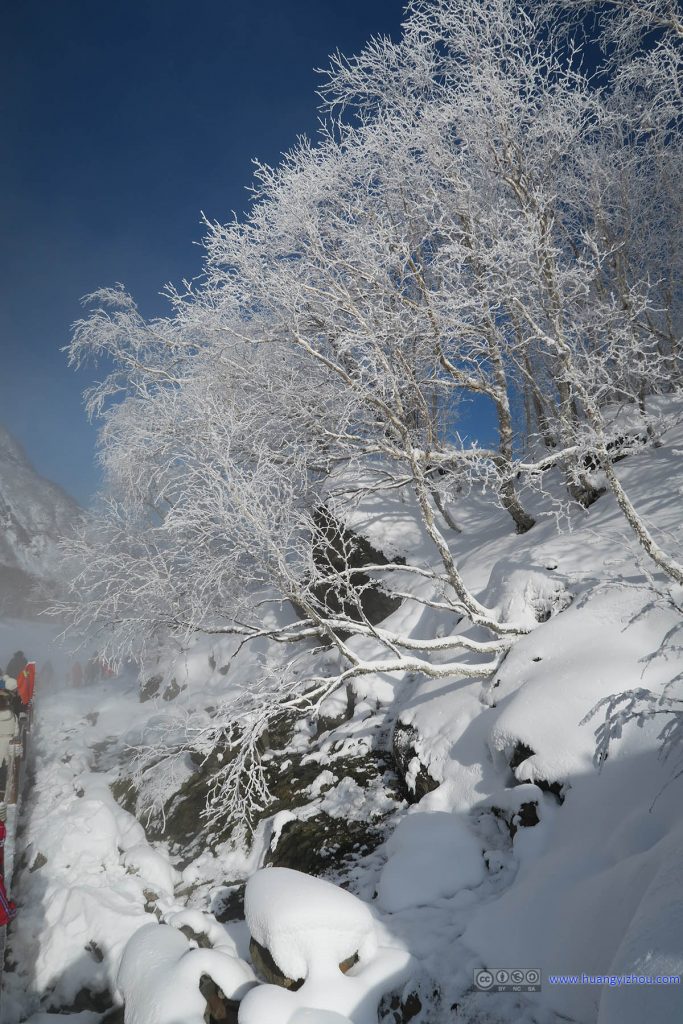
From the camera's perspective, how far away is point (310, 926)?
3.50 metres

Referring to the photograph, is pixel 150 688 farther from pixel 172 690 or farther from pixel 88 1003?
pixel 88 1003

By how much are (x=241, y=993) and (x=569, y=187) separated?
10.4 m

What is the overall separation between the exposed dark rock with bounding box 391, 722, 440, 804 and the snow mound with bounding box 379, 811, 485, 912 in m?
0.60

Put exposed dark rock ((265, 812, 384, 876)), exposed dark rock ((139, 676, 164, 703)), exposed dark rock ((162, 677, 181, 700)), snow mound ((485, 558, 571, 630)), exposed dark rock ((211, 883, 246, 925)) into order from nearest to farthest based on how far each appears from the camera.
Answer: exposed dark rock ((265, 812, 384, 876)) → exposed dark rock ((211, 883, 246, 925)) → snow mound ((485, 558, 571, 630)) → exposed dark rock ((162, 677, 181, 700)) → exposed dark rock ((139, 676, 164, 703))

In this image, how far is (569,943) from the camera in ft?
9.03

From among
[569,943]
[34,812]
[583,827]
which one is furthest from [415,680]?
[34,812]

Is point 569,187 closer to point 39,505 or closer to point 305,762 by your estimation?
point 305,762

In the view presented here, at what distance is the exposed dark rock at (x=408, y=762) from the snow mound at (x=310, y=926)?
166cm

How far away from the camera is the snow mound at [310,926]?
11.2 feet

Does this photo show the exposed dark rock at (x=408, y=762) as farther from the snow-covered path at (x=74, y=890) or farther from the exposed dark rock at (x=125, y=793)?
the exposed dark rock at (x=125, y=793)

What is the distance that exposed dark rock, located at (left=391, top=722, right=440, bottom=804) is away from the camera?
17.1ft

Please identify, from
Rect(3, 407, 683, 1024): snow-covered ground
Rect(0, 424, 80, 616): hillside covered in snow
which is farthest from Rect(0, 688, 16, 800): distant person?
Rect(0, 424, 80, 616): hillside covered in snow

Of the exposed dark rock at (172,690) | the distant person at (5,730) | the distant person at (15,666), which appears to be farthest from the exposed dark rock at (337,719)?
the distant person at (15,666)

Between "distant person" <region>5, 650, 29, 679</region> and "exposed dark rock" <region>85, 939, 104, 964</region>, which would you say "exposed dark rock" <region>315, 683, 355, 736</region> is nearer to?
"exposed dark rock" <region>85, 939, 104, 964</region>
